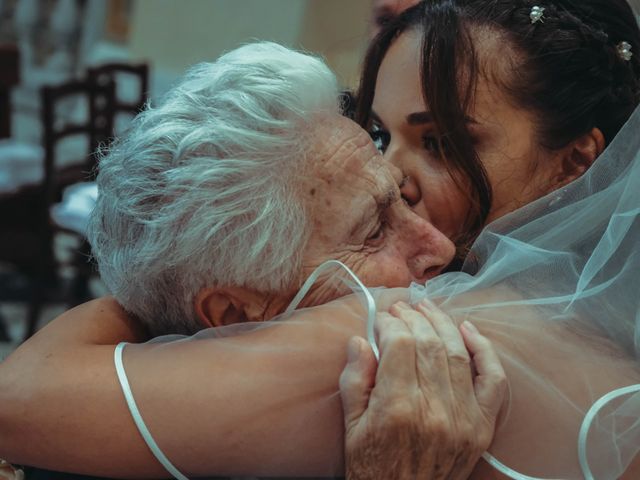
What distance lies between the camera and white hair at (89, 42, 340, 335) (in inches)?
58.2

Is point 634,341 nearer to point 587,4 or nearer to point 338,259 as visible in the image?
point 338,259

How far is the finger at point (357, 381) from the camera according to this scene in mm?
1327

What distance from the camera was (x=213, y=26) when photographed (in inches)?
284

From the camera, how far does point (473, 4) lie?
1.82 meters

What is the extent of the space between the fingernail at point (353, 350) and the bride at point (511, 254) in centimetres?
3

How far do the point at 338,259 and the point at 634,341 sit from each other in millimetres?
521

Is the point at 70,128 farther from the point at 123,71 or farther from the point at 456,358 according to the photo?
the point at 456,358

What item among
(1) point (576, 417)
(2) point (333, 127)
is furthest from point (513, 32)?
(1) point (576, 417)

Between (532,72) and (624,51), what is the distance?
0.23 meters

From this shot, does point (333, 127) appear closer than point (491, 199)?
Yes

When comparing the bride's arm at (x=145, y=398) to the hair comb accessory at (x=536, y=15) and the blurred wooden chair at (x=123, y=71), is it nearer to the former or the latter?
the hair comb accessory at (x=536, y=15)

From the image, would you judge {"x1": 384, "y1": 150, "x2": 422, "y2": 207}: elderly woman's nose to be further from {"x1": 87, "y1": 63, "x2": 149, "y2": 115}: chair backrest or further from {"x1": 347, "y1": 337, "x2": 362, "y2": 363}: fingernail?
{"x1": 87, "y1": 63, "x2": 149, "y2": 115}: chair backrest

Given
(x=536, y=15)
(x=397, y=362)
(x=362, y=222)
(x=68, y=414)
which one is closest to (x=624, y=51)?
(x=536, y=15)

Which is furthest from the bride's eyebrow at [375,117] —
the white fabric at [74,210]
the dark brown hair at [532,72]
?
the white fabric at [74,210]
